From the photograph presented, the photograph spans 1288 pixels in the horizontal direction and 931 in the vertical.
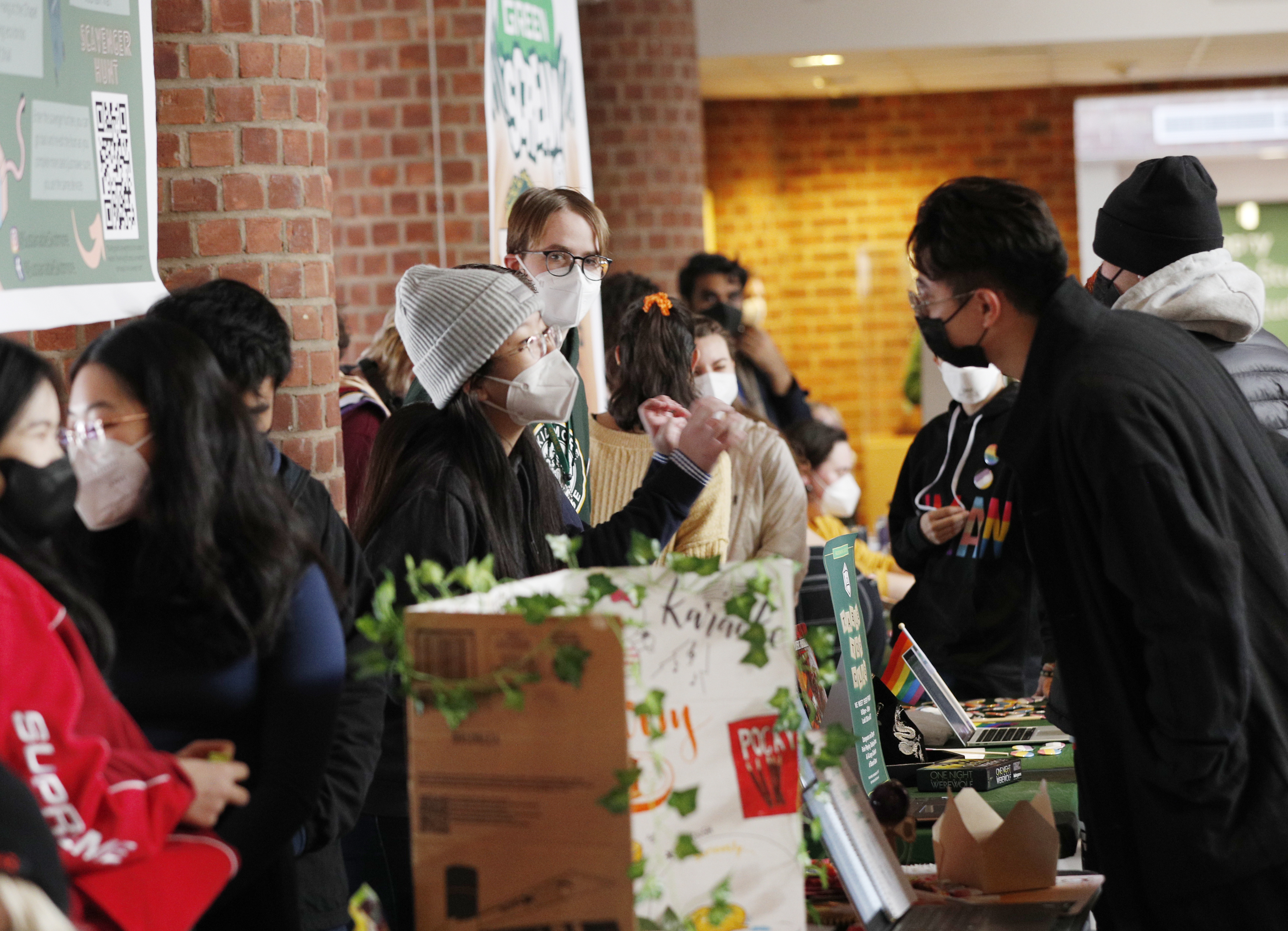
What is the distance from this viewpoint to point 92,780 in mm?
1259


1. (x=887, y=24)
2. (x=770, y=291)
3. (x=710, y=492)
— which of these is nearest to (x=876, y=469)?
(x=770, y=291)

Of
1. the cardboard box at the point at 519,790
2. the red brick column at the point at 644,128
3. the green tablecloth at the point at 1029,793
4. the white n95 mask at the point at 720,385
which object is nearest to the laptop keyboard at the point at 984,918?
the green tablecloth at the point at 1029,793

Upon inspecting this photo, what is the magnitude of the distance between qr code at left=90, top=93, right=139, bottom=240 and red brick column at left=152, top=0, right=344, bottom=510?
17cm

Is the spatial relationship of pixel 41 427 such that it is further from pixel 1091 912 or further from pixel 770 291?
pixel 770 291

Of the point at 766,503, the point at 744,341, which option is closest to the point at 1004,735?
the point at 766,503

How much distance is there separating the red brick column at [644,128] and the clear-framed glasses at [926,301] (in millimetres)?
5155

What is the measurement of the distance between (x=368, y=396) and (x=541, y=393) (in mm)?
1372

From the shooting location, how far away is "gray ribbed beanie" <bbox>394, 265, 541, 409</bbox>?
2162 millimetres

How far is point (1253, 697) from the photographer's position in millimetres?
1769

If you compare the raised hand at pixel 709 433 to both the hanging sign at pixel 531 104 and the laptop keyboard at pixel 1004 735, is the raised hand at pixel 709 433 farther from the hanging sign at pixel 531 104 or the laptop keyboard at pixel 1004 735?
the hanging sign at pixel 531 104

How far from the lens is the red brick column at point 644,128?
23.0 feet

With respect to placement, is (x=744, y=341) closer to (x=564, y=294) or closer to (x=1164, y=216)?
(x=564, y=294)

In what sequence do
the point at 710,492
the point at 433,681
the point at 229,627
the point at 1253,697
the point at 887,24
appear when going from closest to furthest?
the point at 433,681 < the point at 229,627 < the point at 1253,697 < the point at 710,492 < the point at 887,24

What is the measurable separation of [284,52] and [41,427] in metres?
1.46
